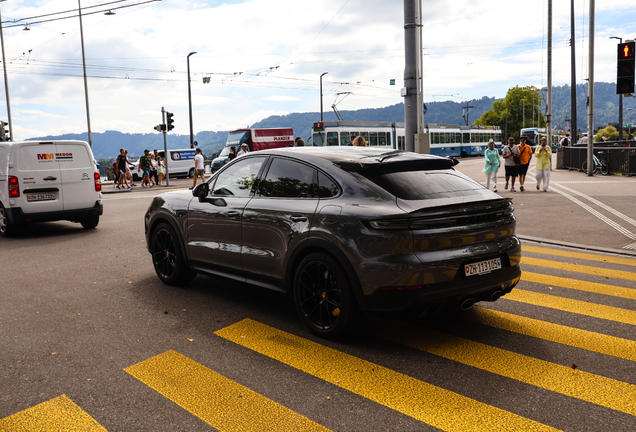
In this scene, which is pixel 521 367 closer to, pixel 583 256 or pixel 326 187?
pixel 326 187

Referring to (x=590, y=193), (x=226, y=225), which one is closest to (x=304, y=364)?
(x=226, y=225)

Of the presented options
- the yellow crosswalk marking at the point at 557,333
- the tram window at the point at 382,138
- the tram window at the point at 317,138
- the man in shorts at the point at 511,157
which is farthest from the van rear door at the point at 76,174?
the tram window at the point at 382,138

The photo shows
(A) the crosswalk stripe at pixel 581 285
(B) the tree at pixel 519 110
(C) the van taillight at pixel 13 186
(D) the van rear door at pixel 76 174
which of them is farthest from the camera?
(B) the tree at pixel 519 110

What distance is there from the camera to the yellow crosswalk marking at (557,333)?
13.9ft

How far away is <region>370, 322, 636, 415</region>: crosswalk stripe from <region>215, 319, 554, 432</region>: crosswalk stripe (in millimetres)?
520

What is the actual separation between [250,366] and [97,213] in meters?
8.65

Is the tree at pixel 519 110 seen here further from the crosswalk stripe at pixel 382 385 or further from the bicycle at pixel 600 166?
the crosswalk stripe at pixel 382 385

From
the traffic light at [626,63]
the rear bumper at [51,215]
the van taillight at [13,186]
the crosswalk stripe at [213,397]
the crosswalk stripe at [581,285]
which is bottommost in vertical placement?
the crosswalk stripe at [581,285]

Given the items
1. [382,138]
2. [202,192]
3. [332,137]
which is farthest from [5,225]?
[382,138]

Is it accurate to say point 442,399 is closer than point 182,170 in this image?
Yes

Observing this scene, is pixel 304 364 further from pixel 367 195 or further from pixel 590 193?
pixel 590 193

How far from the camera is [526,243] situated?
30.3 feet

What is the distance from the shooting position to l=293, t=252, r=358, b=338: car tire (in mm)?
4262

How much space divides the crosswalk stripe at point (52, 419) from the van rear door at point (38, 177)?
327 inches
